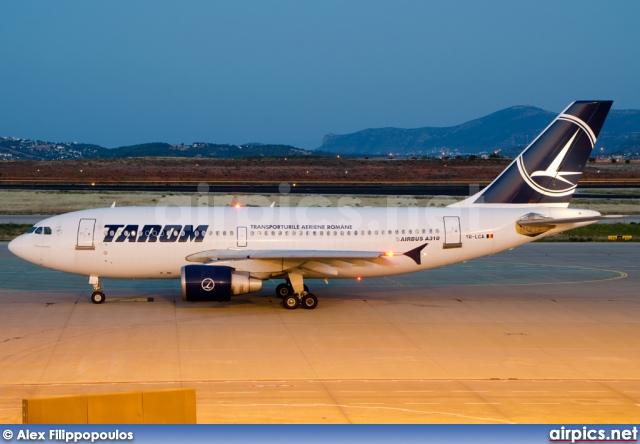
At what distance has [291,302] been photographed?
1196 inches

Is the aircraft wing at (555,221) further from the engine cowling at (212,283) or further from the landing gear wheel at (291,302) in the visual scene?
the engine cowling at (212,283)

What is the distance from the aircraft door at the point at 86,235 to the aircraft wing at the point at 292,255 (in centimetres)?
376

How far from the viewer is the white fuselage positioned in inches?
1204

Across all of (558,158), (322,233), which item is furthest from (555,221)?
(322,233)

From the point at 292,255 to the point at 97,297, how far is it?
8230 millimetres

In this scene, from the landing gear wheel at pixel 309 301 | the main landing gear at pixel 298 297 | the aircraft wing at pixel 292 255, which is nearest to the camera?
the aircraft wing at pixel 292 255

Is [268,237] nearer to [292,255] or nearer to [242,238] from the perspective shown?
[242,238]

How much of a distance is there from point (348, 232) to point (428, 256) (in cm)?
333

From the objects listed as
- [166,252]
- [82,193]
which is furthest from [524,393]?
[82,193]

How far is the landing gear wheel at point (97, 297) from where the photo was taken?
3117 cm

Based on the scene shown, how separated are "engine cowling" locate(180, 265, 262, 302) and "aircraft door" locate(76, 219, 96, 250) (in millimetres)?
4214

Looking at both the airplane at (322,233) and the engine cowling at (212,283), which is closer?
the engine cowling at (212,283)

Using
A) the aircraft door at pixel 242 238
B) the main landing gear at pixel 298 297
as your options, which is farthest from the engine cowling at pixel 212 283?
the aircraft door at pixel 242 238

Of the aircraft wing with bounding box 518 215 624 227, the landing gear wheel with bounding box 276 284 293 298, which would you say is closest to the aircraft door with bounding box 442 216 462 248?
the aircraft wing with bounding box 518 215 624 227
